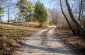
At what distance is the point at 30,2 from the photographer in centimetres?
7800

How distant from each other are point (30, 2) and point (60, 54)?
216ft

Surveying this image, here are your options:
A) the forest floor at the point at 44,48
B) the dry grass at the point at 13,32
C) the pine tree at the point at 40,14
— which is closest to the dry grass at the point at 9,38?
the dry grass at the point at 13,32

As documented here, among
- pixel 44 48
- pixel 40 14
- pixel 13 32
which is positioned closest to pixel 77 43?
pixel 44 48

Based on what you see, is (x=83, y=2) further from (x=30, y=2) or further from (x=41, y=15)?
(x=30, y=2)

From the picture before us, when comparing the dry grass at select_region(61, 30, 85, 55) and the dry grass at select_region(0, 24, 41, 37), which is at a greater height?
the dry grass at select_region(61, 30, 85, 55)

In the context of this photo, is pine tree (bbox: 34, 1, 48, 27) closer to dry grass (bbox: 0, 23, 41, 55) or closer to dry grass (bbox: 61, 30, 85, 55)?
dry grass (bbox: 0, 23, 41, 55)

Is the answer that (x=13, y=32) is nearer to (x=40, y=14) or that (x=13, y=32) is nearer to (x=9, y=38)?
(x=9, y=38)

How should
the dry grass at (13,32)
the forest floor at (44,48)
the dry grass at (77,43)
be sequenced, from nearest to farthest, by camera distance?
the forest floor at (44,48)
the dry grass at (77,43)
the dry grass at (13,32)

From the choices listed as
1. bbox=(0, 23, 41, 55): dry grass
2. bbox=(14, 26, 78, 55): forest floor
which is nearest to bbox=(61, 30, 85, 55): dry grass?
bbox=(14, 26, 78, 55): forest floor

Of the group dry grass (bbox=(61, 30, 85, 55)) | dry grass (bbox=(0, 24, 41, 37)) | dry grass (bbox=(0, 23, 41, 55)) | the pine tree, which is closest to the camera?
dry grass (bbox=(0, 23, 41, 55))

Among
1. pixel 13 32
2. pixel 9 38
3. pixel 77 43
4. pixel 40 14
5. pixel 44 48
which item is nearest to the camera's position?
pixel 44 48

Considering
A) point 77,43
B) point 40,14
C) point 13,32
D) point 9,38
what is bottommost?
point 13,32

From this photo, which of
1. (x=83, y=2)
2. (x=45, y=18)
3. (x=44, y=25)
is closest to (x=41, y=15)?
(x=45, y=18)

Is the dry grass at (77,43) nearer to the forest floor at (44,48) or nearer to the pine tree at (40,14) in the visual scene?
the forest floor at (44,48)
